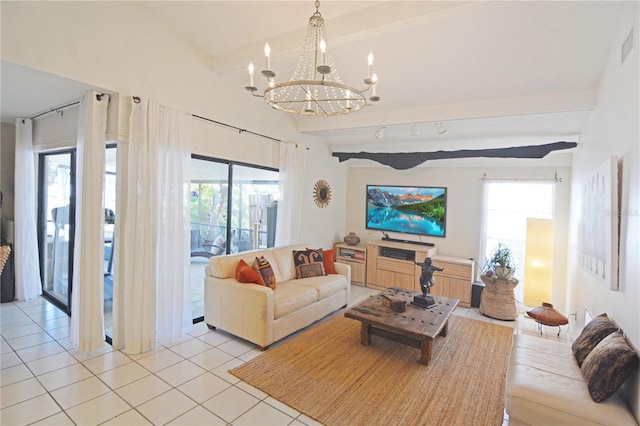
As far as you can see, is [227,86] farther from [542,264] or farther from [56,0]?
[542,264]

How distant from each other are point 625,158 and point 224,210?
4094mm

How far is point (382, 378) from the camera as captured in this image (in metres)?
2.83

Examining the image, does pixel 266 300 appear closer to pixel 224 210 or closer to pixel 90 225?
pixel 224 210

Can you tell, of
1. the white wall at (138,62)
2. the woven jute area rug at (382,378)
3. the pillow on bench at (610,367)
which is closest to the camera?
the pillow on bench at (610,367)

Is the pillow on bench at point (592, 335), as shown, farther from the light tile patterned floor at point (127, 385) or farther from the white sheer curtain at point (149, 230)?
the white sheer curtain at point (149, 230)

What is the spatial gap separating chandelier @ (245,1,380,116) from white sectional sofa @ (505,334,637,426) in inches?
82.6

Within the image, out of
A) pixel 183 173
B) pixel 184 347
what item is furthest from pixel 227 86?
pixel 184 347

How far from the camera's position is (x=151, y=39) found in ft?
10.7

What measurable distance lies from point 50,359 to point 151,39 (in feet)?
11.0

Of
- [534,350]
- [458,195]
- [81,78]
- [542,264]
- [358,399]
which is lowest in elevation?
[358,399]

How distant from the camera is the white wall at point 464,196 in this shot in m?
4.72

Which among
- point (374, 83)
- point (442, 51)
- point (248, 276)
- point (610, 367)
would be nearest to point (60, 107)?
point (248, 276)

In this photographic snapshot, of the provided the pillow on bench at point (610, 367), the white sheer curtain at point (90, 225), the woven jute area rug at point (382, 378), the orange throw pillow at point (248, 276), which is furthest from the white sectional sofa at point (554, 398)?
the white sheer curtain at point (90, 225)

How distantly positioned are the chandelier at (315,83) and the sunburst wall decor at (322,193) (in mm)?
1598
